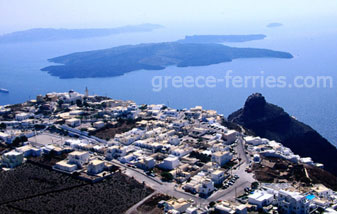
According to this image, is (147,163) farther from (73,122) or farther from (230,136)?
(73,122)

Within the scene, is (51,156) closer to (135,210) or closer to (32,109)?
(135,210)

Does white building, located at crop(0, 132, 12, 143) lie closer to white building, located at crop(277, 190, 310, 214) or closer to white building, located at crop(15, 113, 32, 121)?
white building, located at crop(15, 113, 32, 121)

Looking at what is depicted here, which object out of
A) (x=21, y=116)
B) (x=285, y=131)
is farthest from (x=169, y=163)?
(x=285, y=131)

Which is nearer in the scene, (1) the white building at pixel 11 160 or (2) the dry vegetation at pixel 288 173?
(2) the dry vegetation at pixel 288 173

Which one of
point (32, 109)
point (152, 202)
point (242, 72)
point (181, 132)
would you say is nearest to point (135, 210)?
point (152, 202)

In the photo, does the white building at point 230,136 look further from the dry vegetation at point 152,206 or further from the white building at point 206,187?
the dry vegetation at point 152,206

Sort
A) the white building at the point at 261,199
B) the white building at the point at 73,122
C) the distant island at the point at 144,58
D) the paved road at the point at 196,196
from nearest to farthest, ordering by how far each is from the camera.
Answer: the white building at the point at 261,199, the paved road at the point at 196,196, the white building at the point at 73,122, the distant island at the point at 144,58

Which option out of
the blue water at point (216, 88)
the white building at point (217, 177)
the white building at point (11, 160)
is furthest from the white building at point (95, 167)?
the blue water at point (216, 88)
